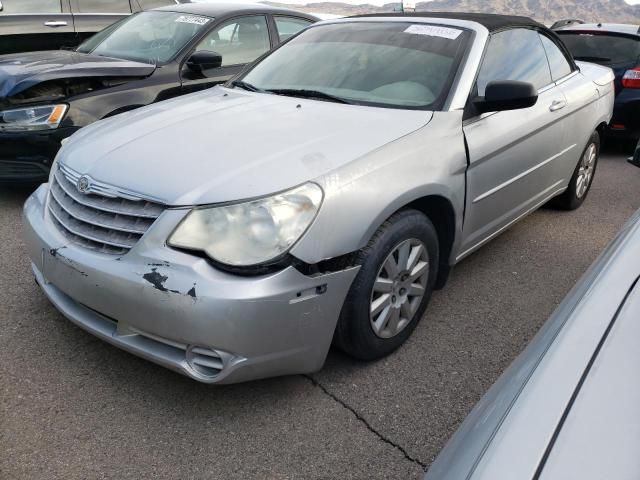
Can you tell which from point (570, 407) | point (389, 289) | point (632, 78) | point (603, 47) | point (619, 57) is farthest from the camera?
point (603, 47)

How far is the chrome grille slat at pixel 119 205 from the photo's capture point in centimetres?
219

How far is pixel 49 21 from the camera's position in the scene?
661cm

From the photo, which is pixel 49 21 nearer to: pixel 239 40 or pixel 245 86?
pixel 239 40

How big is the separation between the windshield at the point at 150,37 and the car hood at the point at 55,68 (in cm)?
24

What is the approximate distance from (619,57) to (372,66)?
4.50 m

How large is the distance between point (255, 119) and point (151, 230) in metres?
0.88

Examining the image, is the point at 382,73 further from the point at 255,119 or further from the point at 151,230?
the point at 151,230

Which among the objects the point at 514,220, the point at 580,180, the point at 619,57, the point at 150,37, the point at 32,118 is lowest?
the point at 580,180

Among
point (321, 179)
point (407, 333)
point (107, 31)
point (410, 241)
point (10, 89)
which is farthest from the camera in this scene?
point (107, 31)

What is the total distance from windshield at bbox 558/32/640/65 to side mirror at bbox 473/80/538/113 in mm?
4296

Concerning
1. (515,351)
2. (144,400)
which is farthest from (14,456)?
(515,351)

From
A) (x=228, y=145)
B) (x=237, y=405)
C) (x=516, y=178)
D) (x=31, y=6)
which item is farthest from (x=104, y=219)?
(x=31, y=6)

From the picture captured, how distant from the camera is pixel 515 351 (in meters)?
2.80

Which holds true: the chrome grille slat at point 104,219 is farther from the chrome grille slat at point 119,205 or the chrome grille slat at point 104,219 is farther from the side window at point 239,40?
the side window at point 239,40
